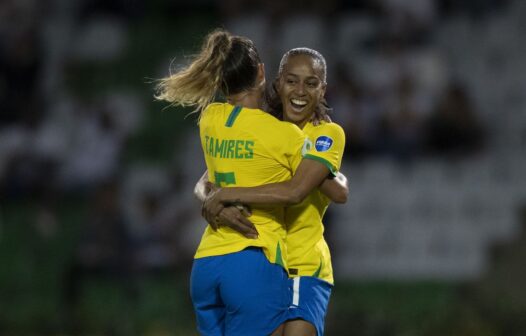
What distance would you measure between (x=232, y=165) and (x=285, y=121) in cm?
43

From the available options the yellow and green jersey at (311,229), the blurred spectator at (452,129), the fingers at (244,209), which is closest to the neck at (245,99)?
the yellow and green jersey at (311,229)

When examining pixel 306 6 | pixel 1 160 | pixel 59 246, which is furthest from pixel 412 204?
pixel 1 160

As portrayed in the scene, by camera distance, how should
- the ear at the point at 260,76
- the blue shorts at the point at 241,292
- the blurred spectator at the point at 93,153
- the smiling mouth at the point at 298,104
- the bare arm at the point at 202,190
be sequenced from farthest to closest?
the blurred spectator at the point at 93,153
the bare arm at the point at 202,190
the smiling mouth at the point at 298,104
the ear at the point at 260,76
the blue shorts at the point at 241,292

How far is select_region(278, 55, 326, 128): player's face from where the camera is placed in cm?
485

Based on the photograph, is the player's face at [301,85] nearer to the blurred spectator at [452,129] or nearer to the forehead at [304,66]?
the forehead at [304,66]

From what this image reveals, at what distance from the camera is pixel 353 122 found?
980 cm

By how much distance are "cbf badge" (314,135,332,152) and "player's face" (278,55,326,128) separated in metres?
0.20

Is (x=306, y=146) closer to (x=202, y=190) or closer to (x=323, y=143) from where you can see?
(x=323, y=143)

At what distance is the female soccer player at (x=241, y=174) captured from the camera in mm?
4566

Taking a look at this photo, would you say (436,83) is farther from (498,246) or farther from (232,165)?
(232,165)

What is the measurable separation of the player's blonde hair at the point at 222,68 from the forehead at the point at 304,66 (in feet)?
0.65

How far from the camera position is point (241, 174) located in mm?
4688

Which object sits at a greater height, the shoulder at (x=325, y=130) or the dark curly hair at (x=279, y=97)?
the dark curly hair at (x=279, y=97)

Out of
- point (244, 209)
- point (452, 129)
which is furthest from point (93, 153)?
point (244, 209)
